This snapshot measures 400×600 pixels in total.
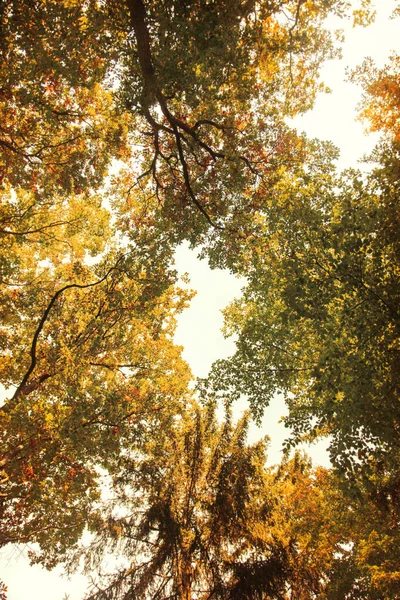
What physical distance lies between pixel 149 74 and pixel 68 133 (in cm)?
345

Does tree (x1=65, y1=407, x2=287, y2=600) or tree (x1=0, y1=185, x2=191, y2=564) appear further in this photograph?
tree (x1=65, y1=407, x2=287, y2=600)

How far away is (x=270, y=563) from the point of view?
8258 mm

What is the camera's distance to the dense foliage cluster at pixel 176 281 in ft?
20.7

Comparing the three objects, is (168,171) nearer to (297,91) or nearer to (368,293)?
(297,91)

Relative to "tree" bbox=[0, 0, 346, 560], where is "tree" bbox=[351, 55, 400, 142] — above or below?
above

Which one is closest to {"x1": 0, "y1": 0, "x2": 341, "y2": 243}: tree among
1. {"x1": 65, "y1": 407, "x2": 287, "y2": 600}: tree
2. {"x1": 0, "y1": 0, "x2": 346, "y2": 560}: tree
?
{"x1": 0, "y1": 0, "x2": 346, "y2": 560}: tree

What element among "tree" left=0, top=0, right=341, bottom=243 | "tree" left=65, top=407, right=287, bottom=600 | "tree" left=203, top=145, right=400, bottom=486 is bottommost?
"tree" left=65, top=407, right=287, bottom=600

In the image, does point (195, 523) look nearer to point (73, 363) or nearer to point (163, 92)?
point (73, 363)

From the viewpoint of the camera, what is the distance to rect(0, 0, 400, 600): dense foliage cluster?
249 inches

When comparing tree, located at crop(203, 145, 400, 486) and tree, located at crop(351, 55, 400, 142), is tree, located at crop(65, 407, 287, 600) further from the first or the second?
tree, located at crop(351, 55, 400, 142)

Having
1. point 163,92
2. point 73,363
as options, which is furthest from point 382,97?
point 73,363

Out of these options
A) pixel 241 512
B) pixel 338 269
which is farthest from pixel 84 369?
pixel 338 269

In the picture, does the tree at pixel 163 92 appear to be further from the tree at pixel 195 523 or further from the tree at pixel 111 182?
the tree at pixel 195 523

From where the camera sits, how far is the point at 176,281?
10.3 metres
